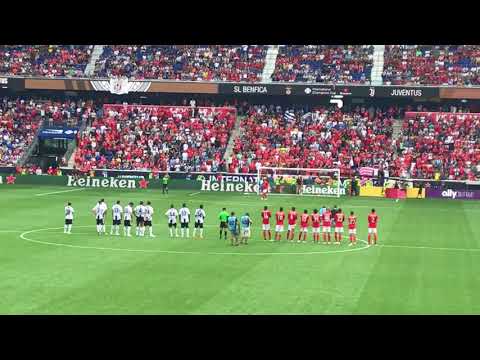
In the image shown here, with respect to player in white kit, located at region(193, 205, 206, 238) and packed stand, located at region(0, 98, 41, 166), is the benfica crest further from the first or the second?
player in white kit, located at region(193, 205, 206, 238)

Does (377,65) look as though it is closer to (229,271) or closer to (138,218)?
(138,218)

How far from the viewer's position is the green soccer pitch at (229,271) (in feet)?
74.2

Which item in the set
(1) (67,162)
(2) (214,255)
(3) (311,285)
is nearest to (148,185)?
(1) (67,162)

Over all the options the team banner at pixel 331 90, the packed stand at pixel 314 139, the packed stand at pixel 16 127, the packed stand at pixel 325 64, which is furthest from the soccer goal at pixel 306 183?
the packed stand at pixel 16 127

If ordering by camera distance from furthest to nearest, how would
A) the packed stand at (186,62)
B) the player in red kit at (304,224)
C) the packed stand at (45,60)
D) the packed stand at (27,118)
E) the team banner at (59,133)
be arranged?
the packed stand at (45,60) < the packed stand at (186,62) < the team banner at (59,133) < the packed stand at (27,118) < the player in red kit at (304,224)

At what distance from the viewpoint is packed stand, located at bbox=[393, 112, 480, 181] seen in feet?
218

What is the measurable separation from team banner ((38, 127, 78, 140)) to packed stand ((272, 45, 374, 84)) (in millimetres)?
18988

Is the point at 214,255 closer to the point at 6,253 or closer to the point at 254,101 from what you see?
the point at 6,253

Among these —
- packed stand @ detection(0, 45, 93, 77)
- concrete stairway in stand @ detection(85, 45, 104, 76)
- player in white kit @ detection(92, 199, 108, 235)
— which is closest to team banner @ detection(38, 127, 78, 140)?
packed stand @ detection(0, 45, 93, 77)

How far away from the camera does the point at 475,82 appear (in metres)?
71.3

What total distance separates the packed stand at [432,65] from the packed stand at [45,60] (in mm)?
28995

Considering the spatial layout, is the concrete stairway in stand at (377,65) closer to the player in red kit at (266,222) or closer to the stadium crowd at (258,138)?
the stadium crowd at (258,138)

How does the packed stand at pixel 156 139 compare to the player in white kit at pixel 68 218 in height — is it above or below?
above

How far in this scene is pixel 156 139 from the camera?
73.8 metres
